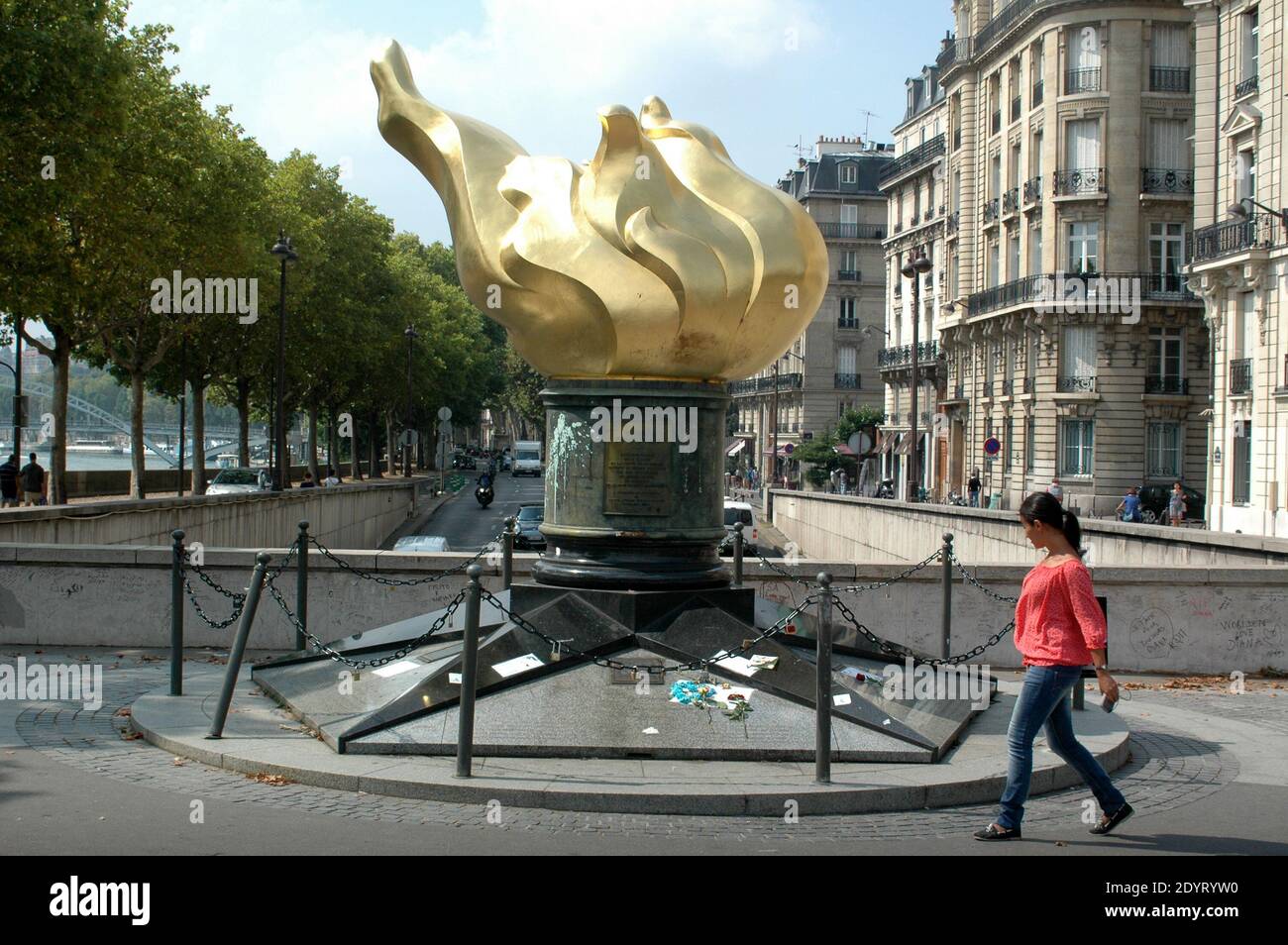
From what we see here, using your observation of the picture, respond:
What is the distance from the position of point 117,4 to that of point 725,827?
101ft

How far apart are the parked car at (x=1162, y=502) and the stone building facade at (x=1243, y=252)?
21.1ft

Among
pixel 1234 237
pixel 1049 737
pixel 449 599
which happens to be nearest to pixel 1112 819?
pixel 1049 737

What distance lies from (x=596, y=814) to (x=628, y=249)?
4.70 meters

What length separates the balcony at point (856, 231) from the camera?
90.2 m

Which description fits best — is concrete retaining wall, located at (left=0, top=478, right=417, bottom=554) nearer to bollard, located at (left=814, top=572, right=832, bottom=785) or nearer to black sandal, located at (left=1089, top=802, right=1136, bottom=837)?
bollard, located at (left=814, top=572, right=832, bottom=785)

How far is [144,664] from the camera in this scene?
14.2 m

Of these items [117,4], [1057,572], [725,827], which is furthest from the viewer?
[117,4]

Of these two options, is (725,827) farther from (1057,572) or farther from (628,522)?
(628,522)

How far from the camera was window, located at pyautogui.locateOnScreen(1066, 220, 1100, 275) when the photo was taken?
5203 centimetres

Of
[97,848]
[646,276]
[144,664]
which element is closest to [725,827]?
[97,848]

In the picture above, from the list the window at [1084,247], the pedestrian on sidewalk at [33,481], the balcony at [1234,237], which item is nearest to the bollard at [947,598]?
the pedestrian on sidewalk at [33,481]

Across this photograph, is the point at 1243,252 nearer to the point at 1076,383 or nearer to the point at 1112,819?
the point at 1076,383

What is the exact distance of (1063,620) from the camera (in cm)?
782

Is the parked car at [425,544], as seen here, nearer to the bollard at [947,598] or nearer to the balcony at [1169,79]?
the bollard at [947,598]
